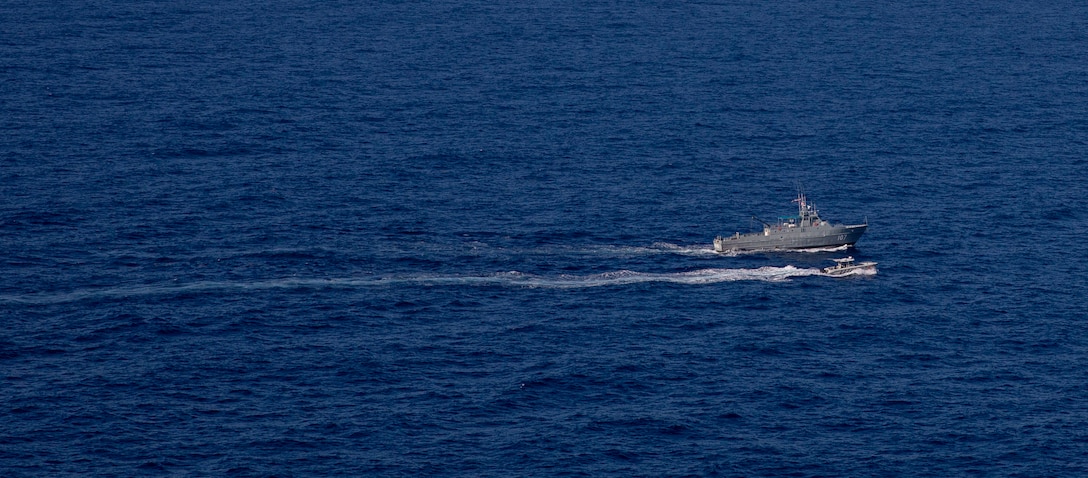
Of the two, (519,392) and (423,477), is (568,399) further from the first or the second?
(423,477)

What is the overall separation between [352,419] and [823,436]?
5401 cm

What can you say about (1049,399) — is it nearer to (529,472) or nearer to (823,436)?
(823,436)

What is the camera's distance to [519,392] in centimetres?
19925

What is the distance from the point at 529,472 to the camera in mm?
180125

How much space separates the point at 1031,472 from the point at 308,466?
78.8 meters

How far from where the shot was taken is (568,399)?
197750 millimetres

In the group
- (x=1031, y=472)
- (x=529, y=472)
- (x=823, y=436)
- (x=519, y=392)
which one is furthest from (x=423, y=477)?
(x=1031, y=472)

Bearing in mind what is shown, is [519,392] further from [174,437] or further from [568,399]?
[174,437]

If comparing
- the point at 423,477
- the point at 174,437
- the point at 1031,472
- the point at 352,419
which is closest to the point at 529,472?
the point at 423,477

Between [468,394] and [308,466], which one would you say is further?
[468,394]

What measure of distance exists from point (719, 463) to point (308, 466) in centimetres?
4497

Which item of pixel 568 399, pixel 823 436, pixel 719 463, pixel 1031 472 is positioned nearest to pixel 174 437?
pixel 568 399

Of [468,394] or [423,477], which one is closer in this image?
[423,477]

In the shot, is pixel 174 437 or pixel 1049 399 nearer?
pixel 174 437
